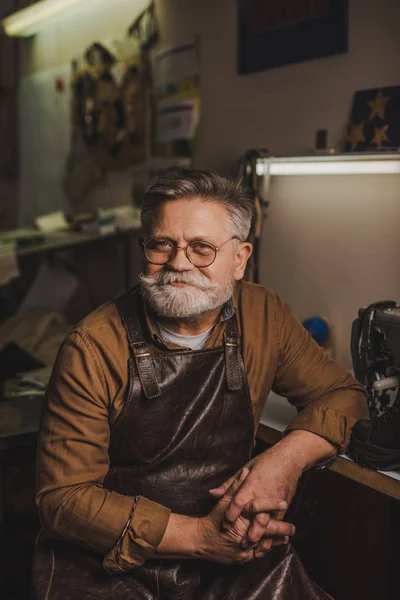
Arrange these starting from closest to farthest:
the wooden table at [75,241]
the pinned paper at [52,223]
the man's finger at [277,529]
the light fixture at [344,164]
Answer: the man's finger at [277,529] < the light fixture at [344,164] < the wooden table at [75,241] < the pinned paper at [52,223]

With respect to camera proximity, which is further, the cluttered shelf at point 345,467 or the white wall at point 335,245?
the white wall at point 335,245

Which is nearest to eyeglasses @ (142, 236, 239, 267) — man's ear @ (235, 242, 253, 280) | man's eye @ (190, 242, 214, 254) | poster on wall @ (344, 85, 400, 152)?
man's eye @ (190, 242, 214, 254)

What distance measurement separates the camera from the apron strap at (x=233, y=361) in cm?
212

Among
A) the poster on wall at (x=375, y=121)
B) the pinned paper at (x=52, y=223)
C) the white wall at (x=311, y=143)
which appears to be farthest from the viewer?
the pinned paper at (x=52, y=223)

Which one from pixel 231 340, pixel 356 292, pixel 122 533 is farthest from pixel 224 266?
pixel 356 292

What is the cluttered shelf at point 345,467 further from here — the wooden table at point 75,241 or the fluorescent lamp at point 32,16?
the fluorescent lamp at point 32,16

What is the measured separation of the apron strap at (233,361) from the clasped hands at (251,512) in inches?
8.7

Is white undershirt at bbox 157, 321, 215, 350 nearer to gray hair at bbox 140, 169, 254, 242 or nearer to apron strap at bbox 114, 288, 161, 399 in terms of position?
apron strap at bbox 114, 288, 161, 399

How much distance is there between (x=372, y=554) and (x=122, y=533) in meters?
1.28

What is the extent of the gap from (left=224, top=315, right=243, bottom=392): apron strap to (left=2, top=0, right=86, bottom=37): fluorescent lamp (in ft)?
10.9

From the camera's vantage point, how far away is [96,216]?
484cm

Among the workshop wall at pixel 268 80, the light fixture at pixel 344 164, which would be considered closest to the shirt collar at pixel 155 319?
the light fixture at pixel 344 164

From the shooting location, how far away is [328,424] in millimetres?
2104

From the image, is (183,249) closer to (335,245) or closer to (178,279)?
(178,279)
